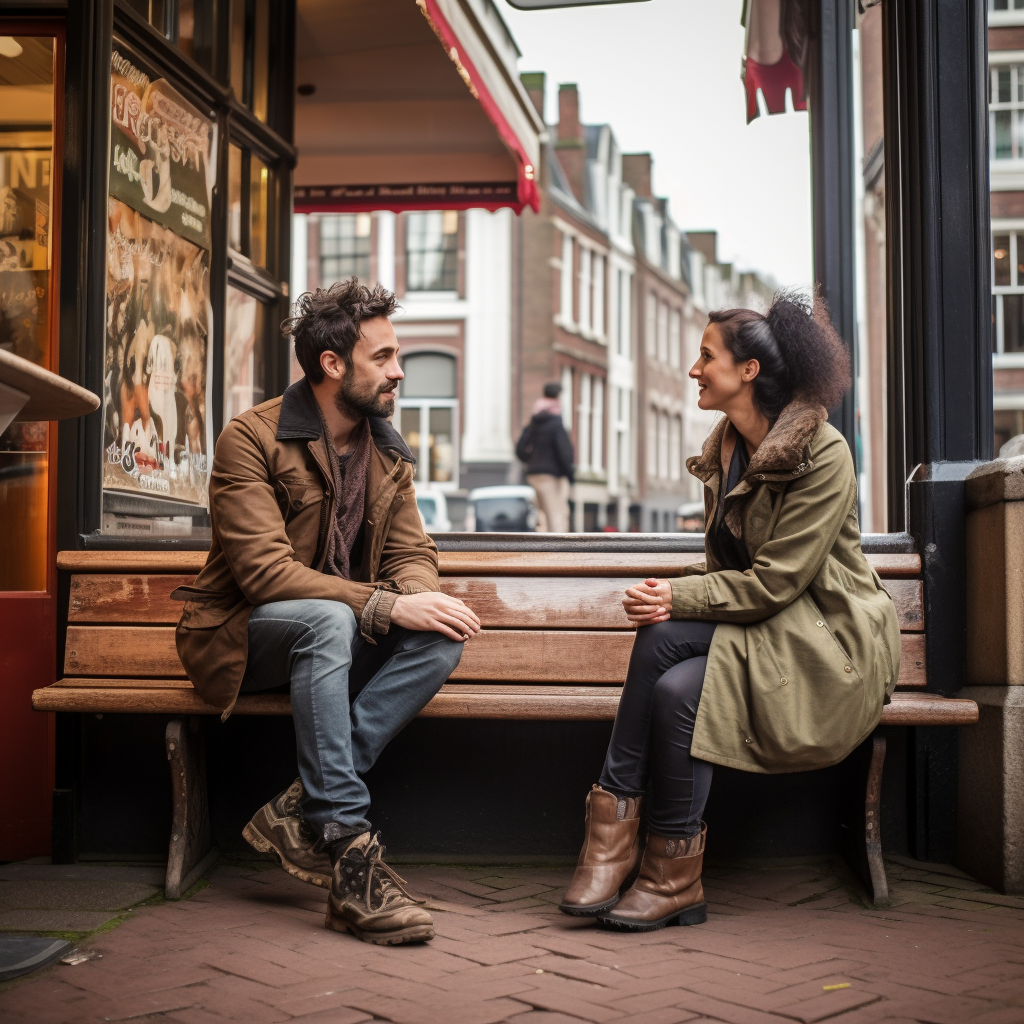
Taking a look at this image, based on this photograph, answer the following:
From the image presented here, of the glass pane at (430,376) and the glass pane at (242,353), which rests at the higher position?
the glass pane at (430,376)

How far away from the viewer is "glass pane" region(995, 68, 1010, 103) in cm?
426

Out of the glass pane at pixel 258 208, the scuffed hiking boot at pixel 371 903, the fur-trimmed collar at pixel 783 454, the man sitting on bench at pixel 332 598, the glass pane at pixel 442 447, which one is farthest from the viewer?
the glass pane at pixel 442 447

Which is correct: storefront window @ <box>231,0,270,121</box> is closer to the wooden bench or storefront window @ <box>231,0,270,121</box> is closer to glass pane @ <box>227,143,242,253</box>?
glass pane @ <box>227,143,242,253</box>

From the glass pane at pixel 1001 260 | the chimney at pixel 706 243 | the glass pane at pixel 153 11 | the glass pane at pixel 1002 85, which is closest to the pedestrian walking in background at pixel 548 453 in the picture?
the glass pane at pixel 153 11

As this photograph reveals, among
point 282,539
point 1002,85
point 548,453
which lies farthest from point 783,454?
point 548,453

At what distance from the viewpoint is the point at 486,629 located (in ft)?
12.7

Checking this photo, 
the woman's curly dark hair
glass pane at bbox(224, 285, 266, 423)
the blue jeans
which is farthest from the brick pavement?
glass pane at bbox(224, 285, 266, 423)

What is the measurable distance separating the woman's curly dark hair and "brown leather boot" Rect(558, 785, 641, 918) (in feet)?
3.64

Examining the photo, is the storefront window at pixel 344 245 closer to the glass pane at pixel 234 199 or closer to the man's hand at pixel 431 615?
the glass pane at pixel 234 199

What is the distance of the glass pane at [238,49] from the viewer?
572 cm

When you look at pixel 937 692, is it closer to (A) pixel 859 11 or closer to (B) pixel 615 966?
(B) pixel 615 966

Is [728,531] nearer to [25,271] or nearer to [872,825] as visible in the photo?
[872,825]

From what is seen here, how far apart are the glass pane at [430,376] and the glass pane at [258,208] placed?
82.7 feet

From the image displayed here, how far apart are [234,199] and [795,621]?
3.66m
